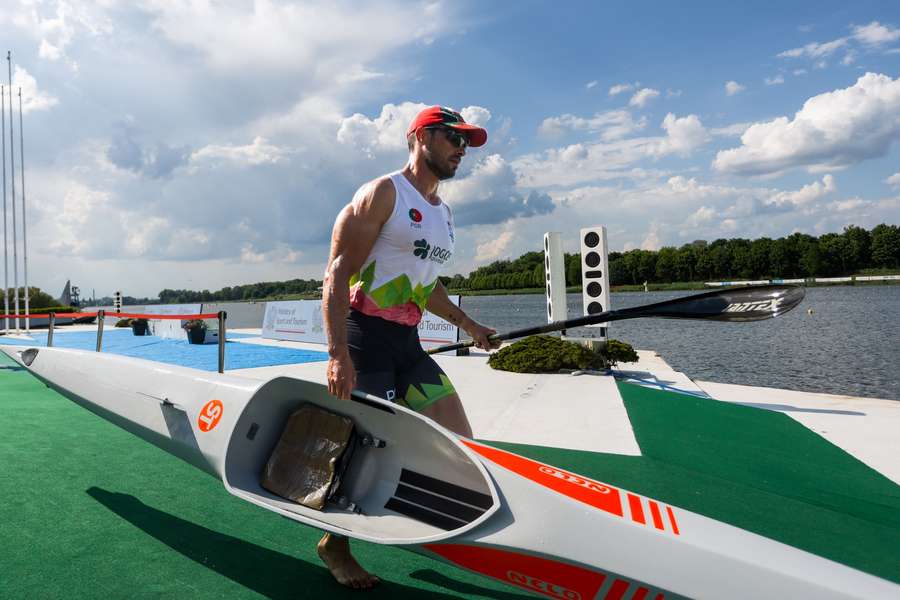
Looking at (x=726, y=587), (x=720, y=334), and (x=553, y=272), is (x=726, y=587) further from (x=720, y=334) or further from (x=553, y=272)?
(x=720, y=334)

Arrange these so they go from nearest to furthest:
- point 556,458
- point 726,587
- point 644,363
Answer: point 726,587, point 556,458, point 644,363

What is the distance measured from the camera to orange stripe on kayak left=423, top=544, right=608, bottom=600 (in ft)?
4.85

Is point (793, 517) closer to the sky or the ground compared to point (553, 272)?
closer to the ground

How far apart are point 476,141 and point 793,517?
278cm

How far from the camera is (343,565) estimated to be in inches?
88.4

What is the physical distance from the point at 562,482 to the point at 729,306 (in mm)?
1483

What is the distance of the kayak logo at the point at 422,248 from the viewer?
224cm

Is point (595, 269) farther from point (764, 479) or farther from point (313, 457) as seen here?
point (313, 457)

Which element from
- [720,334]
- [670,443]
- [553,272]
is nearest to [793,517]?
[670,443]

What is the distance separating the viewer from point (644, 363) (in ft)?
37.4

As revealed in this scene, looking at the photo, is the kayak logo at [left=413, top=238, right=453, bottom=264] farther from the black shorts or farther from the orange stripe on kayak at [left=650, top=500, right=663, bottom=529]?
the orange stripe on kayak at [left=650, top=500, right=663, bottom=529]

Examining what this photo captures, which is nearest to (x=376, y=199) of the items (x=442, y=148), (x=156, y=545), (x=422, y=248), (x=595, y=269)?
(x=422, y=248)

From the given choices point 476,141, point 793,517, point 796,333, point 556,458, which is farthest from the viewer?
point 796,333

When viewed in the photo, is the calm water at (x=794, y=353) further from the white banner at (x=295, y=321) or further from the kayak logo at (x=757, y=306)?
the white banner at (x=295, y=321)
